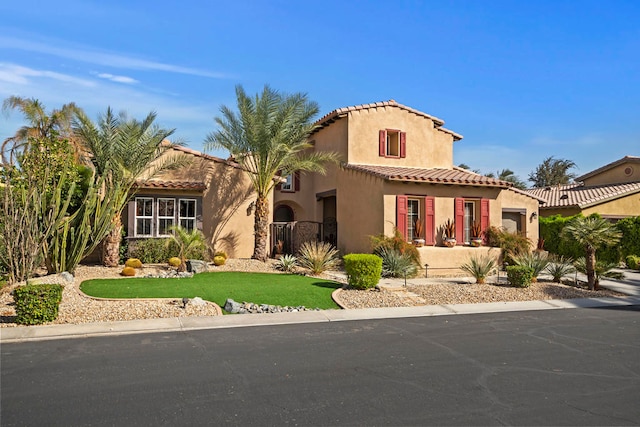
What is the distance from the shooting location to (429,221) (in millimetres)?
18641

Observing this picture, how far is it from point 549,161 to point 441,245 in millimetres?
41201

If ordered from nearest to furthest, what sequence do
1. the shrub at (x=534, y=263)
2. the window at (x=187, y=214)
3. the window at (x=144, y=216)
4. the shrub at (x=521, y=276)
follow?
the shrub at (x=521, y=276) → the shrub at (x=534, y=263) → the window at (x=144, y=216) → the window at (x=187, y=214)

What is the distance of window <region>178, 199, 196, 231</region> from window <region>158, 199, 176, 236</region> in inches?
12.6

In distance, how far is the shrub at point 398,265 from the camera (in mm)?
15884

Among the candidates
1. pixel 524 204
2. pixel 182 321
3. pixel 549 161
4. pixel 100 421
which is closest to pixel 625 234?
pixel 524 204

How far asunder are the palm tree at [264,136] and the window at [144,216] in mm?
3355

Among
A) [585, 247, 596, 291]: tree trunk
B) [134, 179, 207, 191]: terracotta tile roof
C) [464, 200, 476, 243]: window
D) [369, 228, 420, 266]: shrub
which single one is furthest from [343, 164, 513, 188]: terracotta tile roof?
[134, 179, 207, 191]: terracotta tile roof

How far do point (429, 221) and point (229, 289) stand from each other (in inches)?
357

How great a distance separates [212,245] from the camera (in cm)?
2023

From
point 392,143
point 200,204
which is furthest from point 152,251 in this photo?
point 392,143

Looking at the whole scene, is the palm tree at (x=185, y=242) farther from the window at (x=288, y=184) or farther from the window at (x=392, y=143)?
the window at (x=392, y=143)

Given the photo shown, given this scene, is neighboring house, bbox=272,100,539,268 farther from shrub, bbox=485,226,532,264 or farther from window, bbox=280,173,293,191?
shrub, bbox=485,226,532,264

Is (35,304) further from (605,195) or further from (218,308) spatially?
(605,195)

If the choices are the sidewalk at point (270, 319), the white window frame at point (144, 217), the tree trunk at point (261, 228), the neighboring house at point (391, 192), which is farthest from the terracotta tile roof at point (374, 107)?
the sidewalk at point (270, 319)
